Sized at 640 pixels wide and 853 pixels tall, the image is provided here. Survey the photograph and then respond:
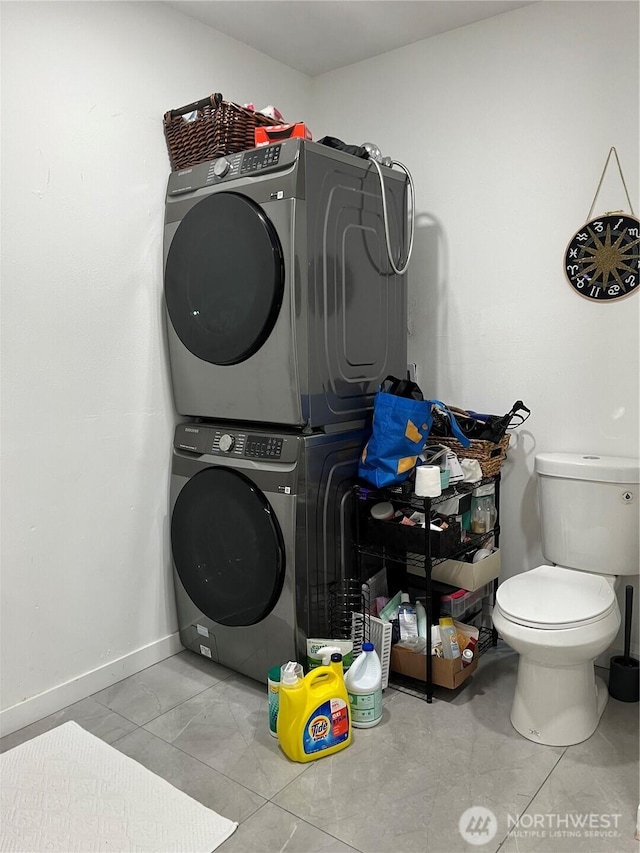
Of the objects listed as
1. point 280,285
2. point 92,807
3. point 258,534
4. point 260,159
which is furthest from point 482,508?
point 92,807

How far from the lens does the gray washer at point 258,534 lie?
224 centimetres

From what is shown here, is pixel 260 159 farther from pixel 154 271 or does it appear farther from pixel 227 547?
pixel 227 547

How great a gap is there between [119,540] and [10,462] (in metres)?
0.51

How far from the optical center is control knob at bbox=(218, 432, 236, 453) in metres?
2.39

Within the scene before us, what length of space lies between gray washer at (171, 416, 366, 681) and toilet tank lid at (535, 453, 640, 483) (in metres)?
0.67

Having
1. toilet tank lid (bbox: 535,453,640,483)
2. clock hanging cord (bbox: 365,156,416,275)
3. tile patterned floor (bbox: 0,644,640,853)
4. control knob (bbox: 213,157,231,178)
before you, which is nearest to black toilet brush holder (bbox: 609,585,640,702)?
tile patterned floor (bbox: 0,644,640,853)

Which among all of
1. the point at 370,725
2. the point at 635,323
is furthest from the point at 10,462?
the point at 635,323

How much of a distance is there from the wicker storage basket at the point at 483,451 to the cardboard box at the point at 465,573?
33cm

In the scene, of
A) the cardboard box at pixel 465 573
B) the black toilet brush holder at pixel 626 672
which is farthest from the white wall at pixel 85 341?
the black toilet brush holder at pixel 626 672

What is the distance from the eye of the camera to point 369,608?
98.2 inches

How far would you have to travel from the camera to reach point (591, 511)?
2.32 metres

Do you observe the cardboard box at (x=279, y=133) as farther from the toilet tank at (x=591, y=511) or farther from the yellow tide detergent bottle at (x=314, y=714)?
the yellow tide detergent bottle at (x=314, y=714)

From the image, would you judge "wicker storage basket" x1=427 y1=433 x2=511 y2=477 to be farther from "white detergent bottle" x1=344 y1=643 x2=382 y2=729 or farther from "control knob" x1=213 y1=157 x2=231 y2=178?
"control knob" x1=213 y1=157 x2=231 y2=178

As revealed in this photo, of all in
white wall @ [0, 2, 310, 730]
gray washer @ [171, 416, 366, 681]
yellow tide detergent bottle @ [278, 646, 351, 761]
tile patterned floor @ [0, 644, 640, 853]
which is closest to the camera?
tile patterned floor @ [0, 644, 640, 853]
